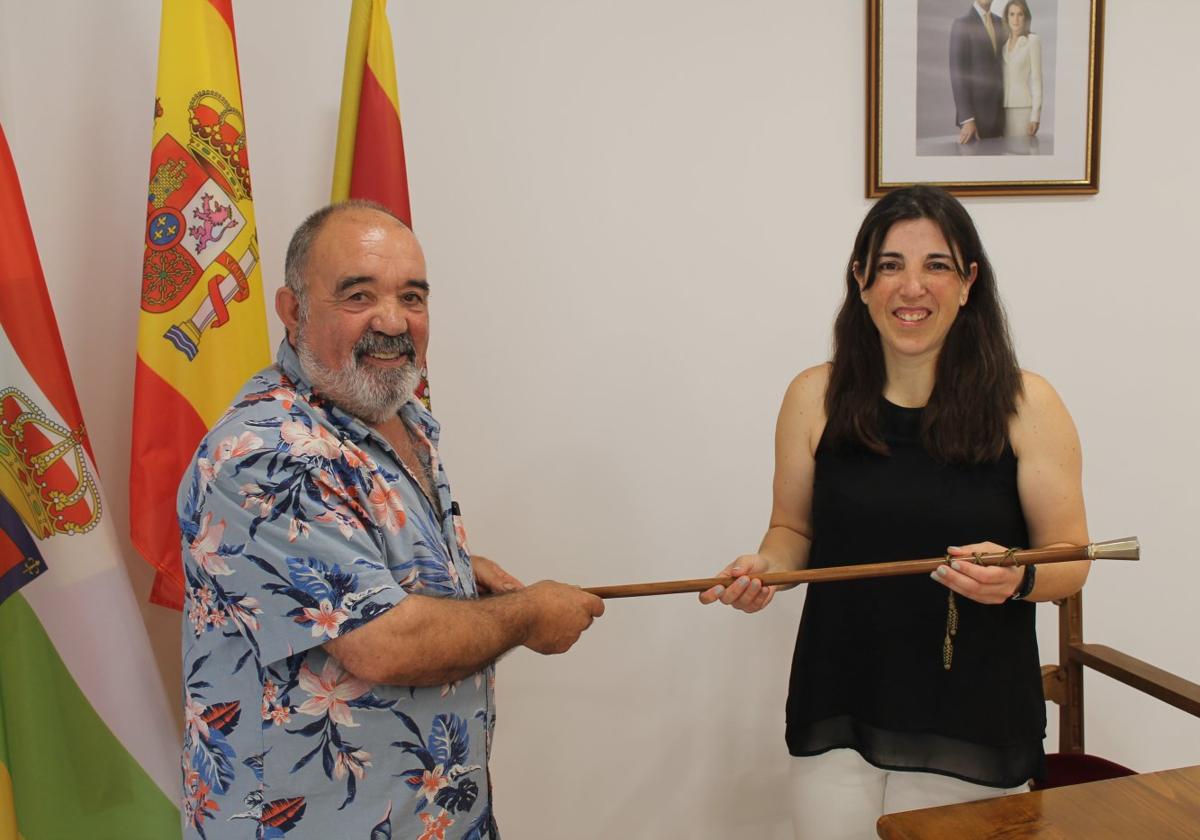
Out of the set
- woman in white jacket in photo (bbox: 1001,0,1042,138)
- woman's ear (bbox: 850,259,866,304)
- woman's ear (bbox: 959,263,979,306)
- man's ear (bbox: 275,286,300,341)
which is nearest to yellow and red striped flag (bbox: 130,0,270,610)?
man's ear (bbox: 275,286,300,341)

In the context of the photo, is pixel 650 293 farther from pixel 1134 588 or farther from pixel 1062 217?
pixel 1134 588

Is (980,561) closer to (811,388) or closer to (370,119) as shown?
(811,388)

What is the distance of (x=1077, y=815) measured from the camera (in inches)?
50.0

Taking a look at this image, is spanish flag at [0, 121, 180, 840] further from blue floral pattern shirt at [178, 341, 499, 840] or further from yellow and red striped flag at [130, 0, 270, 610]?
blue floral pattern shirt at [178, 341, 499, 840]

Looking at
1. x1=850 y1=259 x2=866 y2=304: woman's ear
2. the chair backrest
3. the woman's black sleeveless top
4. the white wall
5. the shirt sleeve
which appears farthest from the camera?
the white wall

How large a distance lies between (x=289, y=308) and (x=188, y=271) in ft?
1.61

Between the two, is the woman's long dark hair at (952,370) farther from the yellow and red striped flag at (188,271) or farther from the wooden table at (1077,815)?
the yellow and red striped flag at (188,271)

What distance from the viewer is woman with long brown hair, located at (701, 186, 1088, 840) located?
5.11 feet

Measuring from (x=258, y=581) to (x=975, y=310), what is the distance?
126cm

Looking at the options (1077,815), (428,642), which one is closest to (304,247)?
(428,642)

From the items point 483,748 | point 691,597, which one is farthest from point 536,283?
point 483,748

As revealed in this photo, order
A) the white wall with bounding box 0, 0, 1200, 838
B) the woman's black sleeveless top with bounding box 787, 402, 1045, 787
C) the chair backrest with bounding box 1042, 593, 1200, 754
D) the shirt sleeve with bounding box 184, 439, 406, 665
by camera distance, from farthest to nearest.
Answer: the white wall with bounding box 0, 0, 1200, 838, the chair backrest with bounding box 1042, 593, 1200, 754, the woman's black sleeveless top with bounding box 787, 402, 1045, 787, the shirt sleeve with bounding box 184, 439, 406, 665

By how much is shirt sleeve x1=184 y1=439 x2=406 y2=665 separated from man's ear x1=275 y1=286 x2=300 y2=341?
0.92ft

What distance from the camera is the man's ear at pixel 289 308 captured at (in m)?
1.40
